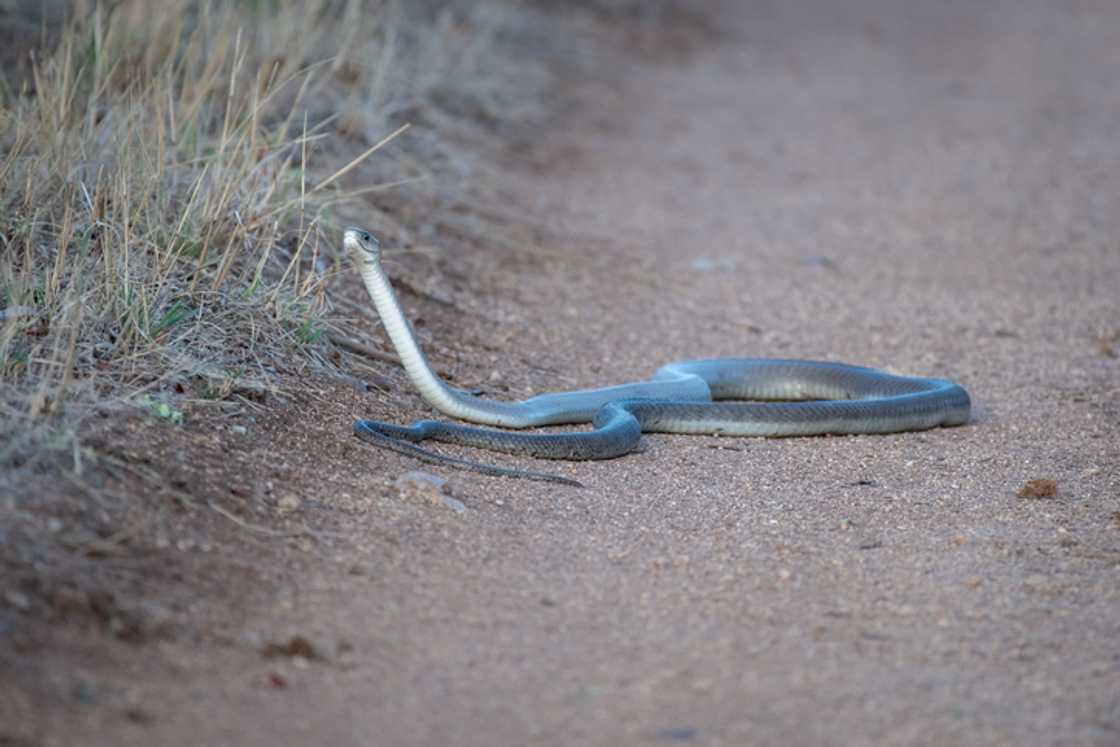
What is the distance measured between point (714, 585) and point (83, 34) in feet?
14.1

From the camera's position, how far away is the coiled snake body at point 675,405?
4637 mm

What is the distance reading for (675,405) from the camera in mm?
5305

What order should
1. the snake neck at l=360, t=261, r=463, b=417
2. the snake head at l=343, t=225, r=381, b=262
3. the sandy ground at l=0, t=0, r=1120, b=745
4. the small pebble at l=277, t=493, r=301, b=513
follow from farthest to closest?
the snake neck at l=360, t=261, r=463, b=417, the snake head at l=343, t=225, r=381, b=262, the small pebble at l=277, t=493, r=301, b=513, the sandy ground at l=0, t=0, r=1120, b=745

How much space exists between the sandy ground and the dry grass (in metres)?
0.42

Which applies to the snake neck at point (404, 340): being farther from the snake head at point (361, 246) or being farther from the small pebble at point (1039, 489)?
the small pebble at point (1039, 489)

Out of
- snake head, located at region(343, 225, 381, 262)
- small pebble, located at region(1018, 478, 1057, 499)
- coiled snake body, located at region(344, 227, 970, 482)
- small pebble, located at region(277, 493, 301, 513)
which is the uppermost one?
snake head, located at region(343, 225, 381, 262)

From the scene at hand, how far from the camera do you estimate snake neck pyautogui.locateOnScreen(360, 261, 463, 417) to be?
461cm

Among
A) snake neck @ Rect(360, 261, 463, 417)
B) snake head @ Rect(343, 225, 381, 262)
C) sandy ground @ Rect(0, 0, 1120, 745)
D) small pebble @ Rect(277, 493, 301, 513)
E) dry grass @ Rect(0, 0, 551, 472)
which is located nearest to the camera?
sandy ground @ Rect(0, 0, 1120, 745)

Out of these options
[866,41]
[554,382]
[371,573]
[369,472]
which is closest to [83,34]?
[554,382]

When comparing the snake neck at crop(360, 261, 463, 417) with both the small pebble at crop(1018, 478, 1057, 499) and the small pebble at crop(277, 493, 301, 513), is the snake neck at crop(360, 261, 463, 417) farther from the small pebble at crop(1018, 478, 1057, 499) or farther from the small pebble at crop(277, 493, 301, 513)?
the small pebble at crop(1018, 478, 1057, 499)

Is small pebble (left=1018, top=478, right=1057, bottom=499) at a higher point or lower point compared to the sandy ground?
higher

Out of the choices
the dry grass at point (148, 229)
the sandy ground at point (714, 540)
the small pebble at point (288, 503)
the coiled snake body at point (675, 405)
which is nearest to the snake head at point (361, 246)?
the coiled snake body at point (675, 405)

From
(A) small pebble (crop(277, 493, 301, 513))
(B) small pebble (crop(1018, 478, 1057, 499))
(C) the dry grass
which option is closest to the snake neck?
(C) the dry grass

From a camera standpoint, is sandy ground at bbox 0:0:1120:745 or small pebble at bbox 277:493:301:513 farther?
small pebble at bbox 277:493:301:513
